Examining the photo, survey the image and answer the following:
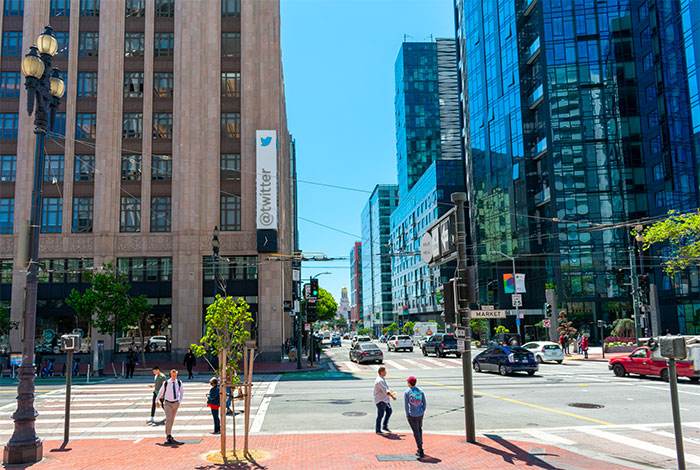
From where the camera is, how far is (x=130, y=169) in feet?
145

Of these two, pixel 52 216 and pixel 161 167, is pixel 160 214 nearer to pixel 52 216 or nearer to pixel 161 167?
pixel 161 167

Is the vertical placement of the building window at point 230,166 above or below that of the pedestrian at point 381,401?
above

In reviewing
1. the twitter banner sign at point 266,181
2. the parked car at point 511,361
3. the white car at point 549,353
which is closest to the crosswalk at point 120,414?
the parked car at point 511,361

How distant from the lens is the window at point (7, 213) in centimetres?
4356

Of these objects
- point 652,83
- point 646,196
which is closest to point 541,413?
point 646,196

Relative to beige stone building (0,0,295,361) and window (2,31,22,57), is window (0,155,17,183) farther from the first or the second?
window (2,31,22,57)

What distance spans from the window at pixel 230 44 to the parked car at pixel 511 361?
3282cm

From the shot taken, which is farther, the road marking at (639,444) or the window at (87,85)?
→ the window at (87,85)

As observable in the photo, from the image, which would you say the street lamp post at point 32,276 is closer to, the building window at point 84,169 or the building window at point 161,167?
the building window at point 161,167

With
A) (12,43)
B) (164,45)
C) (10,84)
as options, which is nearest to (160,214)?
(164,45)

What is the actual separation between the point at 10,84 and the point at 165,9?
47.9 feet

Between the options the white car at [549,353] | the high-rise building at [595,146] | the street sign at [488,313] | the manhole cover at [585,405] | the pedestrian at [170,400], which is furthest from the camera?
the high-rise building at [595,146]

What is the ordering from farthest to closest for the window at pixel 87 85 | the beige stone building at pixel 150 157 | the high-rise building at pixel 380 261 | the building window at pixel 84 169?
the high-rise building at pixel 380 261
the window at pixel 87 85
the building window at pixel 84 169
the beige stone building at pixel 150 157

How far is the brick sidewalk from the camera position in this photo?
10391 mm
